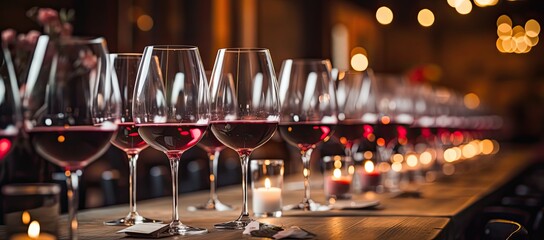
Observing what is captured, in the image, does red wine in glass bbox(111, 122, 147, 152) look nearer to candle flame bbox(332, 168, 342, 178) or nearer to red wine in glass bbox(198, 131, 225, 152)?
red wine in glass bbox(198, 131, 225, 152)

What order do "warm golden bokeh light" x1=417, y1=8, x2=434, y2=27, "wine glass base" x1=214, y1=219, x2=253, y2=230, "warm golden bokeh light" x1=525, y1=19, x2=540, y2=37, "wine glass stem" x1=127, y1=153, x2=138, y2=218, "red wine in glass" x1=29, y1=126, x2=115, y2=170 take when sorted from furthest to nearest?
1. "warm golden bokeh light" x1=525, y1=19, x2=540, y2=37
2. "warm golden bokeh light" x1=417, y1=8, x2=434, y2=27
3. "wine glass stem" x1=127, y1=153, x2=138, y2=218
4. "wine glass base" x1=214, y1=219, x2=253, y2=230
5. "red wine in glass" x1=29, y1=126, x2=115, y2=170

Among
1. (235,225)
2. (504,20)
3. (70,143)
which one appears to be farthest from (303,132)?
(504,20)

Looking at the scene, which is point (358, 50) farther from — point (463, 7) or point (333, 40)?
point (463, 7)

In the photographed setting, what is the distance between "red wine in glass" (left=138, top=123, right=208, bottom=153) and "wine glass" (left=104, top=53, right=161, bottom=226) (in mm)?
161

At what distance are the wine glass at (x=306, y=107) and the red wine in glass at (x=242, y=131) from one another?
0.32 metres

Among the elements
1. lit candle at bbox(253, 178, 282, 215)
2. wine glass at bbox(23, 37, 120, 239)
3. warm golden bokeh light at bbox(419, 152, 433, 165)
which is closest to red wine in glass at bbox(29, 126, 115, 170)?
wine glass at bbox(23, 37, 120, 239)

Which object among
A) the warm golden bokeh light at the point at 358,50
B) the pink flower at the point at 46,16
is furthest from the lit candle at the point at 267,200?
the warm golden bokeh light at the point at 358,50

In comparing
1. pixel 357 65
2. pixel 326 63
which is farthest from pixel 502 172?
pixel 357 65

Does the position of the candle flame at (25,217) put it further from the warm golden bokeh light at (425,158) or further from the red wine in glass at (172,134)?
the warm golden bokeh light at (425,158)

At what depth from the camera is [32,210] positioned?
1.08m

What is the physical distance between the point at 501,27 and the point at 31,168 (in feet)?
48.2

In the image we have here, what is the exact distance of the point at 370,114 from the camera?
101 inches

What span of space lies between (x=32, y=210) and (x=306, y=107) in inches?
37.2

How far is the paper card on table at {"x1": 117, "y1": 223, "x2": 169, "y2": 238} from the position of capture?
1.40 m
